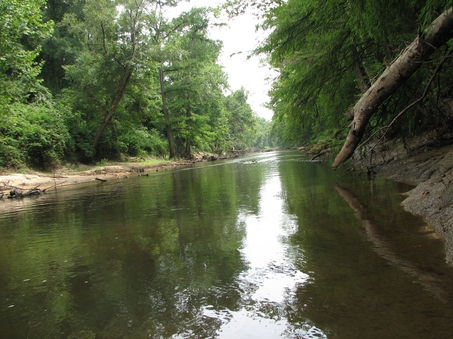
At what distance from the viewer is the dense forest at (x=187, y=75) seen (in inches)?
229

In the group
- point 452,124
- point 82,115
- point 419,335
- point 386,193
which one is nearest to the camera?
point 419,335

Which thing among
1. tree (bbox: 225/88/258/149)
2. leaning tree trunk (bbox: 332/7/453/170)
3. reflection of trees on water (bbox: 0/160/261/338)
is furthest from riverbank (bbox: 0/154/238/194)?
tree (bbox: 225/88/258/149)

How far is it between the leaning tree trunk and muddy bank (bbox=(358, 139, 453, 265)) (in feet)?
4.59

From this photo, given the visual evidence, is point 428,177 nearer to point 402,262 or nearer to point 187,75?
point 402,262

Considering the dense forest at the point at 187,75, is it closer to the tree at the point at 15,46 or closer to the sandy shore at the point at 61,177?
the tree at the point at 15,46

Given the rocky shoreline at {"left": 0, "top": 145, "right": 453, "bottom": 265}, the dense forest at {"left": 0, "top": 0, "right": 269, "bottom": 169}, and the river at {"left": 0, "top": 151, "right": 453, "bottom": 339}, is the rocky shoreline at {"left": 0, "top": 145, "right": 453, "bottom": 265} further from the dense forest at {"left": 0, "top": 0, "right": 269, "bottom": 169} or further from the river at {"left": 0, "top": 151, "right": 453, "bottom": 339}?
the dense forest at {"left": 0, "top": 0, "right": 269, "bottom": 169}

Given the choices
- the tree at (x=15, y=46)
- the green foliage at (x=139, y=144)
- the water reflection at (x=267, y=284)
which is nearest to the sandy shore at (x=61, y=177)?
the tree at (x=15, y=46)

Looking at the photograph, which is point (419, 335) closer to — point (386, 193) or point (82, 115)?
point (386, 193)

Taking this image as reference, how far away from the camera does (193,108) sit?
37250mm

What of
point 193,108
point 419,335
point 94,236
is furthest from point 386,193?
point 193,108

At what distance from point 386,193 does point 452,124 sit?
2.71 meters

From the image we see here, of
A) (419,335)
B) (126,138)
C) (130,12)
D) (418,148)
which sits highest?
(130,12)

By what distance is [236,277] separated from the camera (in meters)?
3.09

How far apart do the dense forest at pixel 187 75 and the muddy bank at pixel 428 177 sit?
538 millimetres
